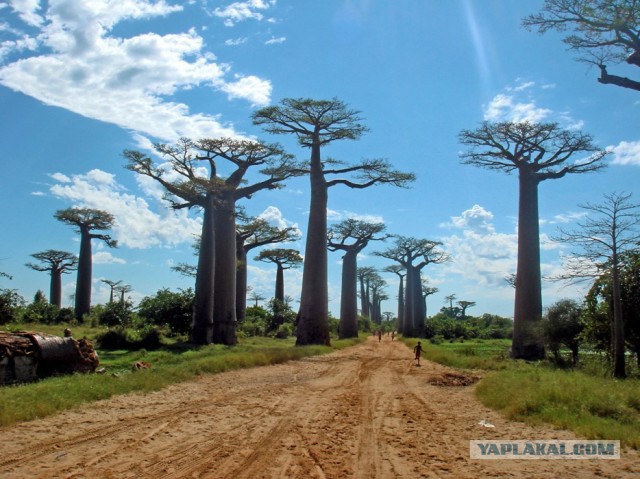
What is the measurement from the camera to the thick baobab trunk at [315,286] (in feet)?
60.3

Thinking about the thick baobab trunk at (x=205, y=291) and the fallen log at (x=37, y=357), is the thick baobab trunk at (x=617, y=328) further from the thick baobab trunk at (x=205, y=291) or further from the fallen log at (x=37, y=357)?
the thick baobab trunk at (x=205, y=291)

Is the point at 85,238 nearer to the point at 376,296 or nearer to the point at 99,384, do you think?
the point at 99,384

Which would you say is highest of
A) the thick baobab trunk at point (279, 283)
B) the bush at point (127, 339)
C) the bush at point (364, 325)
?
the thick baobab trunk at point (279, 283)

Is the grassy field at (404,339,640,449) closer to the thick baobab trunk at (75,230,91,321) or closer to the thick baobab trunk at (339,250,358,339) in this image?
the thick baobab trunk at (339,250,358,339)

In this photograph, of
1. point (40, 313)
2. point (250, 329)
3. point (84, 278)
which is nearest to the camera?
point (40, 313)

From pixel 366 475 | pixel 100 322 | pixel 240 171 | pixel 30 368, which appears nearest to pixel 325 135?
pixel 240 171

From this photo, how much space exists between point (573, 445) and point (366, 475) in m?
2.11

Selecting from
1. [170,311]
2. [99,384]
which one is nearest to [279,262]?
[170,311]

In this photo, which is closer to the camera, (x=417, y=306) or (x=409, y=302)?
(x=417, y=306)

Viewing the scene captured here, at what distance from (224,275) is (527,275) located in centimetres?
1007

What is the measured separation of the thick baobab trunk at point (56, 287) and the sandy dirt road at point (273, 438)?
98.0 ft

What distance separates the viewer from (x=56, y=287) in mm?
34562

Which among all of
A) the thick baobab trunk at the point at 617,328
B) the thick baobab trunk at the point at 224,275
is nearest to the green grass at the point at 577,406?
the thick baobab trunk at the point at 617,328

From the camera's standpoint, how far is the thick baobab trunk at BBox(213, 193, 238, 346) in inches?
742
